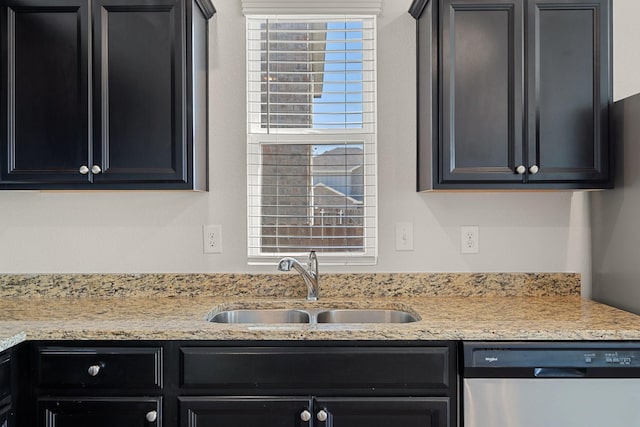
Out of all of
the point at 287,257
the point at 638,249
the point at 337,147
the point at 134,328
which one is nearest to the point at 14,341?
the point at 134,328

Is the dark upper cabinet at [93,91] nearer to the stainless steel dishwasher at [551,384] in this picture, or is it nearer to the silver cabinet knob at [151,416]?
the silver cabinet knob at [151,416]

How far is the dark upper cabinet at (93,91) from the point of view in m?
1.88

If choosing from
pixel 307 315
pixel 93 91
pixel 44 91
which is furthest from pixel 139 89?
pixel 307 315

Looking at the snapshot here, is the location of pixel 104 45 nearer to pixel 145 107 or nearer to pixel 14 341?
pixel 145 107

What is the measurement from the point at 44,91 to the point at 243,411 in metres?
1.47

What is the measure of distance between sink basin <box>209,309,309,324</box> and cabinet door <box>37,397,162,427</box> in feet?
1.89

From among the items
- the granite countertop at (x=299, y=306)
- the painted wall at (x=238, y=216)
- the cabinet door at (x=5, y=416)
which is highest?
the painted wall at (x=238, y=216)

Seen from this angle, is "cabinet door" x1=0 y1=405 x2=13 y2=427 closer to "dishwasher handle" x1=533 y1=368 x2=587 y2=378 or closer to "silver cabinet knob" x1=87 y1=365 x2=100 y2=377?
"silver cabinet knob" x1=87 y1=365 x2=100 y2=377

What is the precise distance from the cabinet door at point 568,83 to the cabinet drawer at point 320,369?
3.13ft

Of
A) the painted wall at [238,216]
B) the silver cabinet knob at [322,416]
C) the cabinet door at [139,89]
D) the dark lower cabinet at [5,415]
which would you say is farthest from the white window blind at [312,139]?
the dark lower cabinet at [5,415]

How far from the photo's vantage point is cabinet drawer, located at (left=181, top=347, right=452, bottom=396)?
1.56 m

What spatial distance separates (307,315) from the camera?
2.09 metres

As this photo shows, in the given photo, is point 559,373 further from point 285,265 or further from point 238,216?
point 238,216

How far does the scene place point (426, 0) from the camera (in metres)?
1.99
